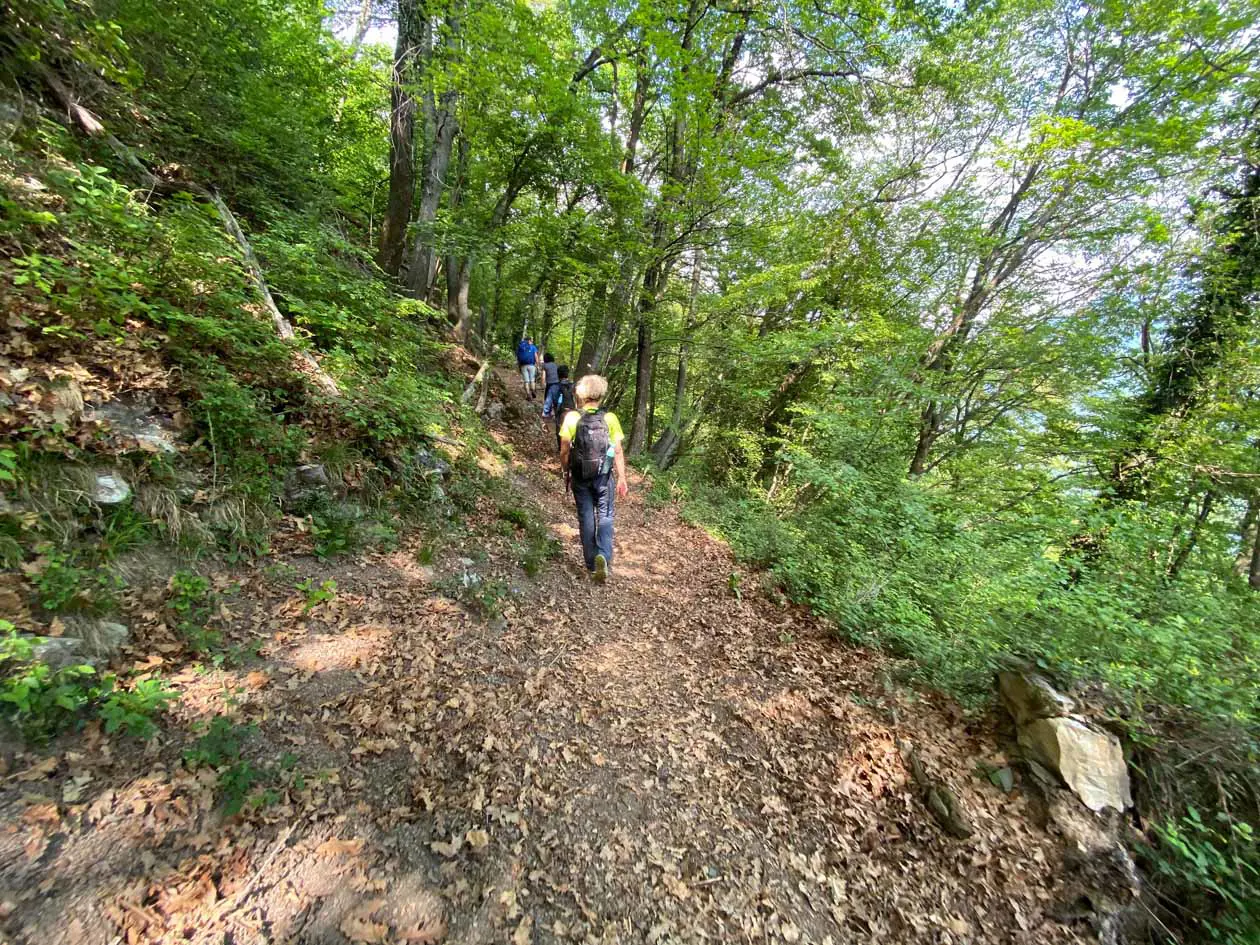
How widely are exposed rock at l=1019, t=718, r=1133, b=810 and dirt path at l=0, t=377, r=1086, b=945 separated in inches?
15.1

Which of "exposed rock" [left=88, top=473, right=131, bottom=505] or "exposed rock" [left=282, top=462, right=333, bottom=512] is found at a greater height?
"exposed rock" [left=88, top=473, right=131, bottom=505]

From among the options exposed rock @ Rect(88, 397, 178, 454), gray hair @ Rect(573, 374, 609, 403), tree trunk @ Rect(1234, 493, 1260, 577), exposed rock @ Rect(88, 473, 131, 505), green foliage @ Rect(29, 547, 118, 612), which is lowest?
green foliage @ Rect(29, 547, 118, 612)

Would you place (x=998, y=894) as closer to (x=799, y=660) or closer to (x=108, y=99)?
(x=799, y=660)

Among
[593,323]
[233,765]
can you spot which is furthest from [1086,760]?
[593,323]

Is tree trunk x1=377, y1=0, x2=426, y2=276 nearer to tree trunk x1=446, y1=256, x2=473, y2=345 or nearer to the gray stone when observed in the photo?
tree trunk x1=446, y1=256, x2=473, y2=345

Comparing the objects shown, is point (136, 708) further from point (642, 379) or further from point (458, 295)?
point (458, 295)

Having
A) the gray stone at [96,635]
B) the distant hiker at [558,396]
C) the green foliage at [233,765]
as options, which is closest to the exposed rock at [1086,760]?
the green foliage at [233,765]

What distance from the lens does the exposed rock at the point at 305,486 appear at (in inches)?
158

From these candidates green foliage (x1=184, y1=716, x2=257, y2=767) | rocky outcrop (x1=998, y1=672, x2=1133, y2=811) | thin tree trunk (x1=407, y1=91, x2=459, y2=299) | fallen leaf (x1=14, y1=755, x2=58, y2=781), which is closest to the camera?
fallen leaf (x1=14, y1=755, x2=58, y2=781)

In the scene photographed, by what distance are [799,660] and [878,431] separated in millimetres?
5230

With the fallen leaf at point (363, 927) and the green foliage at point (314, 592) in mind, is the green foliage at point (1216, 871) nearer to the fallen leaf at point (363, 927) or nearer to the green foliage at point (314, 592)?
the fallen leaf at point (363, 927)

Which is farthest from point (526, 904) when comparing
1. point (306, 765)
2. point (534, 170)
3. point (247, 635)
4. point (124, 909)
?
point (534, 170)

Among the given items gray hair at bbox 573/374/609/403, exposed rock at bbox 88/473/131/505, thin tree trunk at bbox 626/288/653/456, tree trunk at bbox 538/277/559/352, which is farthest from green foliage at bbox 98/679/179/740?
tree trunk at bbox 538/277/559/352

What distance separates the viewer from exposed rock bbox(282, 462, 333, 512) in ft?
13.1
